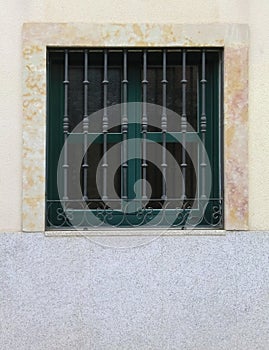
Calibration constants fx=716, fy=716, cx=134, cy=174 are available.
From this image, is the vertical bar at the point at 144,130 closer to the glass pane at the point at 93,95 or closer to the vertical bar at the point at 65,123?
the glass pane at the point at 93,95

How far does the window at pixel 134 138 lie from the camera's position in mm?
5969

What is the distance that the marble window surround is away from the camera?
585 cm

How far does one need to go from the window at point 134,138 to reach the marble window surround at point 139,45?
121 millimetres

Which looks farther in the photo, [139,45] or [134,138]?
[134,138]

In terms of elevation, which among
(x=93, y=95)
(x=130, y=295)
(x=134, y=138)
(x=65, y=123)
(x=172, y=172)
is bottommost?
(x=130, y=295)

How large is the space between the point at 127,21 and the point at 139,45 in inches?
8.8

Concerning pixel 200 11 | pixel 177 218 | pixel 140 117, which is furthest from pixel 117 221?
pixel 200 11

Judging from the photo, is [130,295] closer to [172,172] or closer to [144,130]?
[172,172]

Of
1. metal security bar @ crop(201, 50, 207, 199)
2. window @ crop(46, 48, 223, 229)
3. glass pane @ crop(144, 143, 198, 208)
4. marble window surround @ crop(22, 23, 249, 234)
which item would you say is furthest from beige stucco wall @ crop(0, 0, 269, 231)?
glass pane @ crop(144, 143, 198, 208)

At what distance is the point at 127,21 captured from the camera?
19.3ft

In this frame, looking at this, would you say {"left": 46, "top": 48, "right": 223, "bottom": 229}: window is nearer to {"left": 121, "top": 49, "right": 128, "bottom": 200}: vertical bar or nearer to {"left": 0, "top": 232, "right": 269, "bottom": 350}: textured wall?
{"left": 121, "top": 49, "right": 128, "bottom": 200}: vertical bar

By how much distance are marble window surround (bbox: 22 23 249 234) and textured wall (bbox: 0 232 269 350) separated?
21cm

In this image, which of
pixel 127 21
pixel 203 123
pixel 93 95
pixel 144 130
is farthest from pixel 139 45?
pixel 203 123

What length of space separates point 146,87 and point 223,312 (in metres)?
1.97
